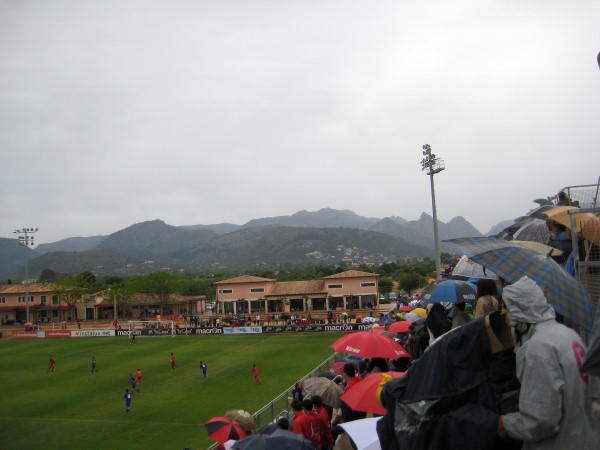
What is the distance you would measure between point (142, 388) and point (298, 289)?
43.2 metres

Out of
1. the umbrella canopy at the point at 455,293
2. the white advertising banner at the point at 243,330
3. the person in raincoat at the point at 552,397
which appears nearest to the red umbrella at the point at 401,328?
the umbrella canopy at the point at 455,293

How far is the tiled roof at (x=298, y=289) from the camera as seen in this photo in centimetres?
6469

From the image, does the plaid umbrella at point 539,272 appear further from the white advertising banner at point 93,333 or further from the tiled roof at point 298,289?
the tiled roof at point 298,289

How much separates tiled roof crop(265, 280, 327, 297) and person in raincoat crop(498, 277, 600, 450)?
61512 mm

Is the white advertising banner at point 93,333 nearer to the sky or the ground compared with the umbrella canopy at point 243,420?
nearer to the ground

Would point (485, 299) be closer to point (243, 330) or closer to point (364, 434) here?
point (364, 434)

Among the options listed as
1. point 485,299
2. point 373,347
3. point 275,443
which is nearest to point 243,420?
point 373,347

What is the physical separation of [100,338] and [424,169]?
37.4m

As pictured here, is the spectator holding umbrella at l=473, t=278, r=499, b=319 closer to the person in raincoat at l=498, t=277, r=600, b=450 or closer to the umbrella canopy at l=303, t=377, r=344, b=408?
the person in raincoat at l=498, t=277, r=600, b=450

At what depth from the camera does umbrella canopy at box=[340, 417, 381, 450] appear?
470 cm

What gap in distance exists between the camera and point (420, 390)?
2816 millimetres

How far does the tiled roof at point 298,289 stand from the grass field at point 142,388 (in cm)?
2260

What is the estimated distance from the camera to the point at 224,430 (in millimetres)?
8281

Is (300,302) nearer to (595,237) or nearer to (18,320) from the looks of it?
(18,320)
